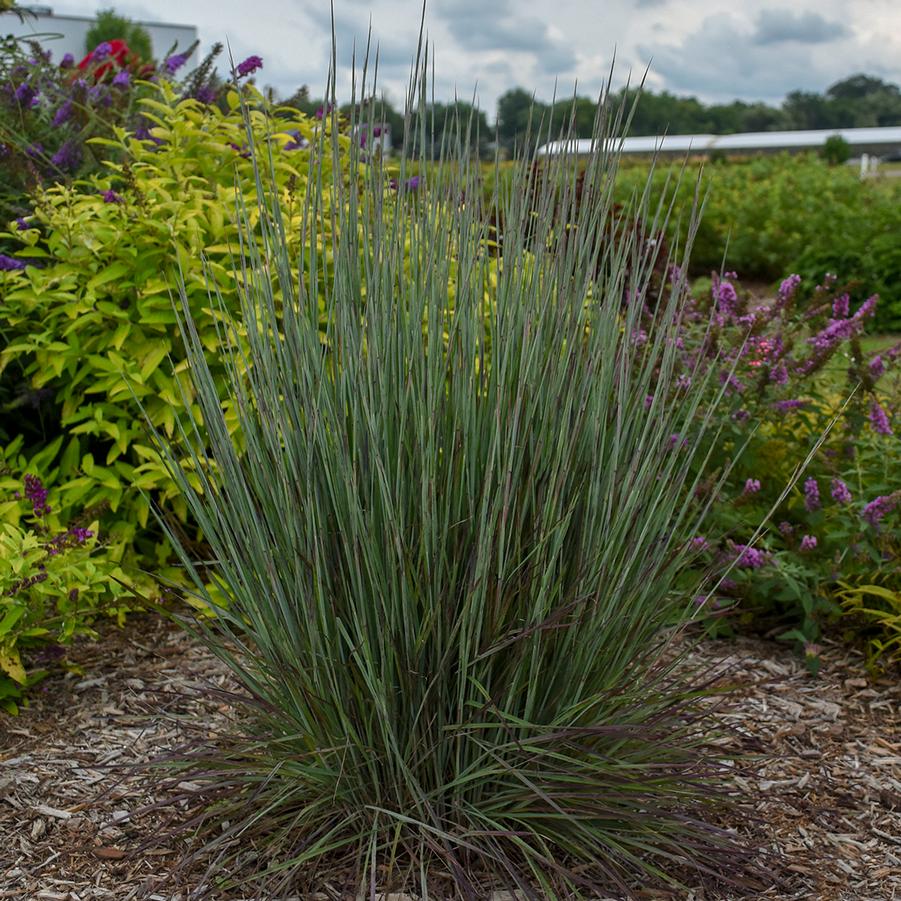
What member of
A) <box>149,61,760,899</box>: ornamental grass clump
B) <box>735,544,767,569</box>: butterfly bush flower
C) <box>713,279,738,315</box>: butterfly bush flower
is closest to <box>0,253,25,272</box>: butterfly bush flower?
<box>149,61,760,899</box>: ornamental grass clump

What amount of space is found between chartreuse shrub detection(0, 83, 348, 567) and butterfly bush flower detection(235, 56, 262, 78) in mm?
465

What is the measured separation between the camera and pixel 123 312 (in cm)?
378

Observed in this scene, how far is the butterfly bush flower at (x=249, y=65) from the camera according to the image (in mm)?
4492

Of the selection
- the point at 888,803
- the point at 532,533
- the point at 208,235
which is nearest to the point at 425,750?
the point at 532,533

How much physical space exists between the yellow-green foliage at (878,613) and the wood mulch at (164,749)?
96 mm

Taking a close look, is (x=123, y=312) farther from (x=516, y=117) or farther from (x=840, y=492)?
(x=840, y=492)

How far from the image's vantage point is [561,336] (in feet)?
6.98

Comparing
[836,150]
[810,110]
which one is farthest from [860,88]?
[836,150]

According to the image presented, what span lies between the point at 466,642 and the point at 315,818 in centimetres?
59

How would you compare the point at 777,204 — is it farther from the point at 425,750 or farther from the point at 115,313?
the point at 425,750

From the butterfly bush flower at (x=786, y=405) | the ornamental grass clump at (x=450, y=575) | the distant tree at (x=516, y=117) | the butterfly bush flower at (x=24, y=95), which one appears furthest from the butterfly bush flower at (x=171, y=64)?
the ornamental grass clump at (x=450, y=575)

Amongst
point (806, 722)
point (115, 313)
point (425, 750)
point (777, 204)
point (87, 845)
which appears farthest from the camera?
point (777, 204)

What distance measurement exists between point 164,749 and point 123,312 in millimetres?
1648

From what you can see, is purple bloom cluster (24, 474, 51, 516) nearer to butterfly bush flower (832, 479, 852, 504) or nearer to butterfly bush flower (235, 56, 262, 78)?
butterfly bush flower (235, 56, 262, 78)
